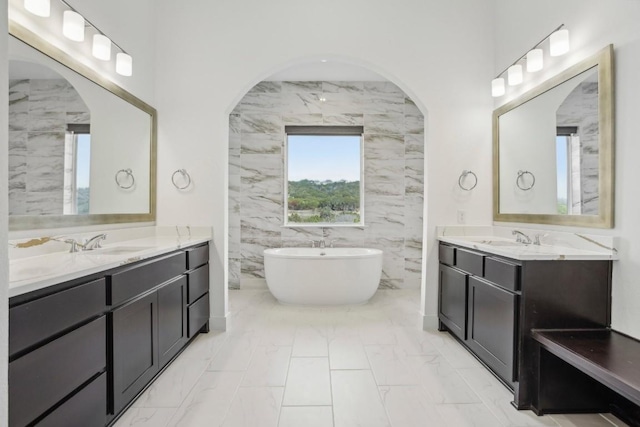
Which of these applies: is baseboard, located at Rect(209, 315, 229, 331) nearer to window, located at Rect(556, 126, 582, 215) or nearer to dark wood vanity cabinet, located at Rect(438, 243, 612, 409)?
dark wood vanity cabinet, located at Rect(438, 243, 612, 409)

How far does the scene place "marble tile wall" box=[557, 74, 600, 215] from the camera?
1.96m

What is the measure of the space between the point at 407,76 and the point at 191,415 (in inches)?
121

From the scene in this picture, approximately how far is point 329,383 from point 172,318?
1.16 m

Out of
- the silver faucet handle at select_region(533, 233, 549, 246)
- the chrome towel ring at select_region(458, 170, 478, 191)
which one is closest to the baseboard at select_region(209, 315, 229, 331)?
the chrome towel ring at select_region(458, 170, 478, 191)

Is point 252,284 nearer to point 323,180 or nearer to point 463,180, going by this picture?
point 323,180

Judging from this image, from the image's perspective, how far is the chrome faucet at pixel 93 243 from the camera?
204 centimetres

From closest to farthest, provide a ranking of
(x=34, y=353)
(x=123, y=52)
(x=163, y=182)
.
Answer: (x=34, y=353) → (x=123, y=52) → (x=163, y=182)

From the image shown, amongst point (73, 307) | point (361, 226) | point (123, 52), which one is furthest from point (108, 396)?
point (361, 226)

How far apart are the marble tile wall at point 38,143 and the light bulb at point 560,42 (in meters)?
3.20

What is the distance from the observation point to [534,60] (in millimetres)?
2436

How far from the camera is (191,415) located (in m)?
1.74

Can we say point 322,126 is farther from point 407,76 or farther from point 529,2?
point 529,2

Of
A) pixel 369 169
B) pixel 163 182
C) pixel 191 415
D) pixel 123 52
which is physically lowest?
pixel 191 415

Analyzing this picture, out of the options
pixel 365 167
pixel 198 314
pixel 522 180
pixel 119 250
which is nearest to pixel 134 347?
pixel 119 250
